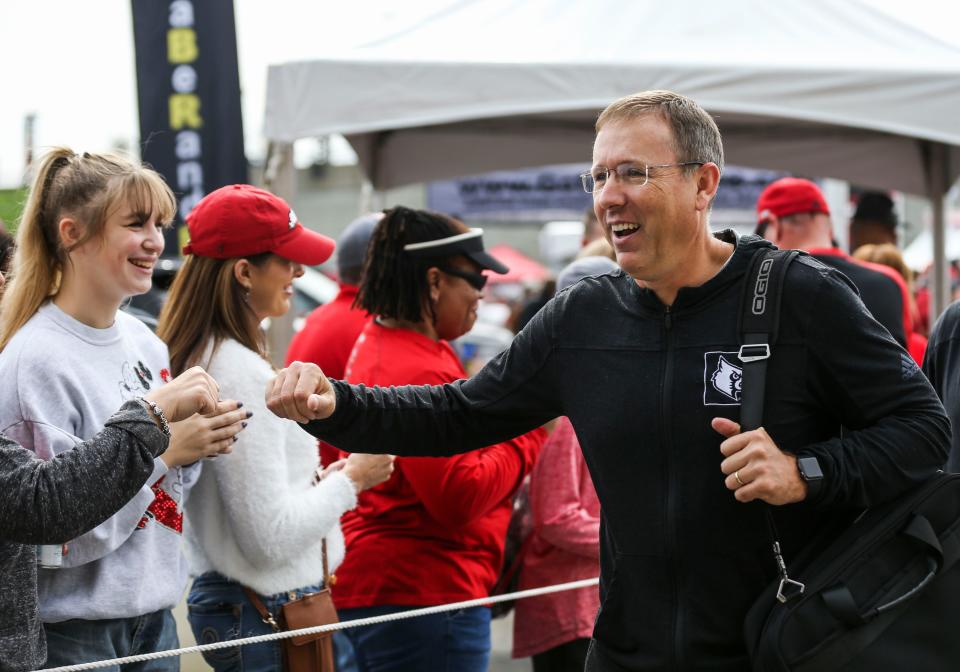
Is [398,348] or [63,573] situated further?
[398,348]

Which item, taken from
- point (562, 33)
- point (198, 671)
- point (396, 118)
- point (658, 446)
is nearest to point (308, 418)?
point (658, 446)

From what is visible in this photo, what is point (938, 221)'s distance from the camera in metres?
7.48

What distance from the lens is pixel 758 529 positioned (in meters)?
2.00

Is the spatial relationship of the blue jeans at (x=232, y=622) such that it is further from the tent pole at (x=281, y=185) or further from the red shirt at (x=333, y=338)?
the tent pole at (x=281, y=185)

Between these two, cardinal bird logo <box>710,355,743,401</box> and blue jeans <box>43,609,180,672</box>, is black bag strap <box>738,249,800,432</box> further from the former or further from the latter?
blue jeans <box>43,609,180,672</box>

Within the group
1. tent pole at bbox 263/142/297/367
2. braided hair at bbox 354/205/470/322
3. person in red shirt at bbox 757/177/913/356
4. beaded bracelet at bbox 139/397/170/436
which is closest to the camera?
beaded bracelet at bbox 139/397/170/436

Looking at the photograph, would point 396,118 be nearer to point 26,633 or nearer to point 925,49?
point 925,49

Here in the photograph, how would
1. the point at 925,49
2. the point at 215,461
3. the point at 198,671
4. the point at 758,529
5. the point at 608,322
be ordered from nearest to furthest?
the point at 758,529 → the point at 608,322 → the point at 215,461 → the point at 198,671 → the point at 925,49

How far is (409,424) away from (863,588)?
0.93 meters

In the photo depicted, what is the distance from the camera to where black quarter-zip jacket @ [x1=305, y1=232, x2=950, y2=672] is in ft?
6.47

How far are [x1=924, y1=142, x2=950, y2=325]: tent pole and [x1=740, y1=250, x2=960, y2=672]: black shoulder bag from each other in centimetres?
548

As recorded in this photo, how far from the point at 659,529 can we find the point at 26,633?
1187 mm

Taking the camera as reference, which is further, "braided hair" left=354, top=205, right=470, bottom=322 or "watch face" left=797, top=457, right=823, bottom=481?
"braided hair" left=354, top=205, right=470, bottom=322

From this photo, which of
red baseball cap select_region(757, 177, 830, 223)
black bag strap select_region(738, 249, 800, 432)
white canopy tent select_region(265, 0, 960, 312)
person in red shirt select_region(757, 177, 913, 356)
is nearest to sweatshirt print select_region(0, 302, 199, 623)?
black bag strap select_region(738, 249, 800, 432)
